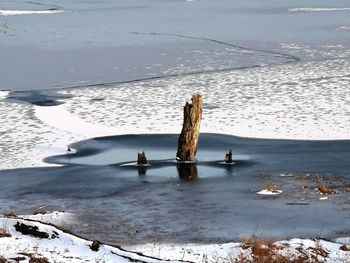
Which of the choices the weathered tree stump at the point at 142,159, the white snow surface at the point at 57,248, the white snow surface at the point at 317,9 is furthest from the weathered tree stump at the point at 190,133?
the white snow surface at the point at 317,9

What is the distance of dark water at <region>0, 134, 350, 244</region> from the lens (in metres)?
12.9

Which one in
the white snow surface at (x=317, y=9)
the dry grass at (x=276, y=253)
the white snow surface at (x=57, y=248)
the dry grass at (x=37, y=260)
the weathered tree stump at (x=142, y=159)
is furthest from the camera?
the white snow surface at (x=317, y=9)

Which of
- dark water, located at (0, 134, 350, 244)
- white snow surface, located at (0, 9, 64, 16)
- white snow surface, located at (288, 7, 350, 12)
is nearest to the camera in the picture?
dark water, located at (0, 134, 350, 244)

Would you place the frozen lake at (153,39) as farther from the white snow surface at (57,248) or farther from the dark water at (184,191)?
the white snow surface at (57,248)

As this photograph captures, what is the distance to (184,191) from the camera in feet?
52.1

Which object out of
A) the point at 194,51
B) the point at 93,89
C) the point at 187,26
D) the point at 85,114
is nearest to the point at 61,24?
the point at 187,26

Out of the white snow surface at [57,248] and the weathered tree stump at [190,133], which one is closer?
the white snow surface at [57,248]

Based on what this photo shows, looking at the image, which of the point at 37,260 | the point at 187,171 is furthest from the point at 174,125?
the point at 37,260

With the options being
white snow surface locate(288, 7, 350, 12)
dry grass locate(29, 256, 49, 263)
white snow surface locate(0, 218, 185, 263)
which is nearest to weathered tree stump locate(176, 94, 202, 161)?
white snow surface locate(0, 218, 185, 263)

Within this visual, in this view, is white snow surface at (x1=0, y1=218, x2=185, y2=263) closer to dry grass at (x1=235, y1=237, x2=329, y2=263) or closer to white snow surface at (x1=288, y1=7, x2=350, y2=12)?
dry grass at (x1=235, y1=237, x2=329, y2=263)

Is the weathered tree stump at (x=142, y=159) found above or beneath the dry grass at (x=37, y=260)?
beneath

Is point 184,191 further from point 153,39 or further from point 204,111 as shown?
point 153,39

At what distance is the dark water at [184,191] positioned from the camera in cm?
1294

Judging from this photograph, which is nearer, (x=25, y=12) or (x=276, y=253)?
(x=276, y=253)
